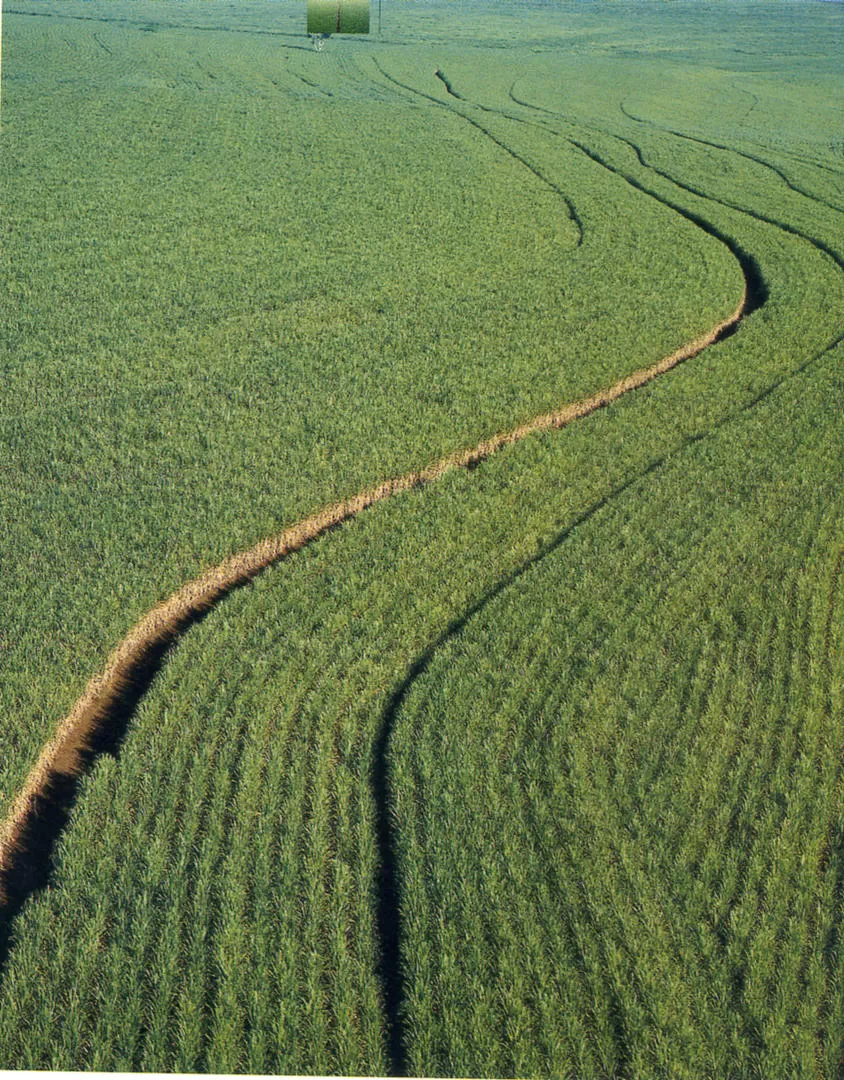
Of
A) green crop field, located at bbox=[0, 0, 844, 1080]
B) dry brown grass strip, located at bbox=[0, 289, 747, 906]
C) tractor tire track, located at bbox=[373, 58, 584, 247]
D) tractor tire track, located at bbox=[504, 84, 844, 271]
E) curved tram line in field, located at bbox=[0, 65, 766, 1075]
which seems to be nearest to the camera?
green crop field, located at bbox=[0, 0, 844, 1080]

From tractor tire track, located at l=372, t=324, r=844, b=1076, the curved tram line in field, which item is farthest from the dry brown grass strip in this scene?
tractor tire track, located at l=372, t=324, r=844, b=1076

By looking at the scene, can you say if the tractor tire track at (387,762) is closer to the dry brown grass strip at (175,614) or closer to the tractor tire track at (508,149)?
the dry brown grass strip at (175,614)

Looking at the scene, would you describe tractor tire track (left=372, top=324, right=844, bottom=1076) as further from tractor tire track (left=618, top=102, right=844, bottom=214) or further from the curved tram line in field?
tractor tire track (left=618, top=102, right=844, bottom=214)

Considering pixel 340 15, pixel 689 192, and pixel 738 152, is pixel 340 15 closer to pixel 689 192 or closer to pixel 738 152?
pixel 738 152

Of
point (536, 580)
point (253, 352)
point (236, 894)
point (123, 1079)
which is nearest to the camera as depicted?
point (123, 1079)

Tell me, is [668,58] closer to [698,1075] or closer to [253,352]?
[253,352]

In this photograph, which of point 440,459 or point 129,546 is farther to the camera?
point 440,459

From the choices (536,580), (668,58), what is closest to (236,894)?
(536,580)
